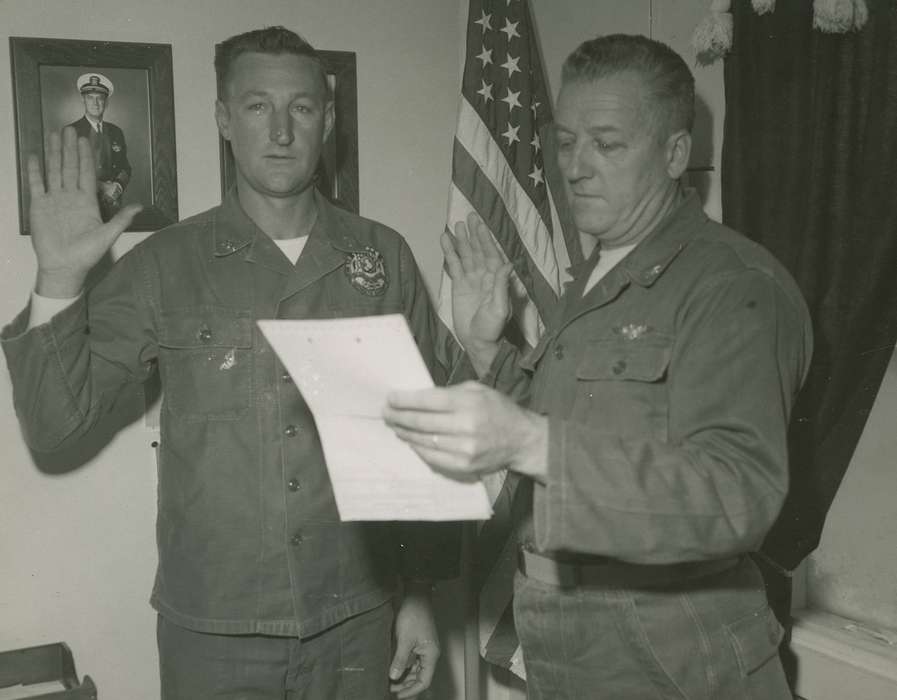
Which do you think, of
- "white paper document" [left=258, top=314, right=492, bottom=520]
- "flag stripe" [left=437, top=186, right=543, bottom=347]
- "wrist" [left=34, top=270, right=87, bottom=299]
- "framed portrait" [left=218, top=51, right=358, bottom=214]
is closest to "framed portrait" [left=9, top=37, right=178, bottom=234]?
"framed portrait" [left=218, top=51, right=358, bottom=214]

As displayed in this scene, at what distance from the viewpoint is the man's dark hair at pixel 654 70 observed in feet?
5.03

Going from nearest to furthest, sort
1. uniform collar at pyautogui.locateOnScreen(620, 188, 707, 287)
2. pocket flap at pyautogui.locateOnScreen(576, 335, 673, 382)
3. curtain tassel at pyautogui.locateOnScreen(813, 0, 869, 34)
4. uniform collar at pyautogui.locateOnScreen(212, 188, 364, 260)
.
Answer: pocket flap at pyautogui.locateOnScreen(576, 335, 673, 382) < uniform collar at pyautogui.locateOnScreen(620, 188, 707, 287) < curtain tassel at pyautogui.locateOnScreen(813, 0, 869, 34) < uniform collar at pyautogui.locateOnScreen(212, 188, 364, 260)

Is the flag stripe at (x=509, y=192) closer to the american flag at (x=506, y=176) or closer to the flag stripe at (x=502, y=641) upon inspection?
the american flag at (x=506, y=176)

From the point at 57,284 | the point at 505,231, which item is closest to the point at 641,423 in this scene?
the point at 57,284

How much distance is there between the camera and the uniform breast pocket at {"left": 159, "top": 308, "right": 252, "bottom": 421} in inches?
74.9

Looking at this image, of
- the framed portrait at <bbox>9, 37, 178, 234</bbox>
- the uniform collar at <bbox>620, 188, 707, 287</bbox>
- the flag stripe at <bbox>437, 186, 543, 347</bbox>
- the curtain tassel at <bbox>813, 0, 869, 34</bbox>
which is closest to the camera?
the uniform collar at <bbox>620, 188, 707, 287</bbox>

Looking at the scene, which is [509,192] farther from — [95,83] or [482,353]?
[95,83]

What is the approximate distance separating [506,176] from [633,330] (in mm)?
1313

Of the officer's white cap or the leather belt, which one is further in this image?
the officer's white cap

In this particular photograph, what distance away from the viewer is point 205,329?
6.29 ft

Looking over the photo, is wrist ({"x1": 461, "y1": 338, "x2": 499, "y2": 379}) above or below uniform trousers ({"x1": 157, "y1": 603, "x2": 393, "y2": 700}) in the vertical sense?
above

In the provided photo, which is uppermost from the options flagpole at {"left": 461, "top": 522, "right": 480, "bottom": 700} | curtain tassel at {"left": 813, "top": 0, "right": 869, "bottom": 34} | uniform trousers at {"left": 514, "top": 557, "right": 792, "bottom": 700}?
curtain tassel at {"left": 813, "top": 0, "right": 869, "bottom": 34}

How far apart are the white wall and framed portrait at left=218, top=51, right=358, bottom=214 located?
0.04 meters

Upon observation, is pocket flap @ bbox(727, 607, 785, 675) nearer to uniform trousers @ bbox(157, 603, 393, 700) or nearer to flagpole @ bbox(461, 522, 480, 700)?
uniform trousers @ bbox(157, 603, 393, 700)
